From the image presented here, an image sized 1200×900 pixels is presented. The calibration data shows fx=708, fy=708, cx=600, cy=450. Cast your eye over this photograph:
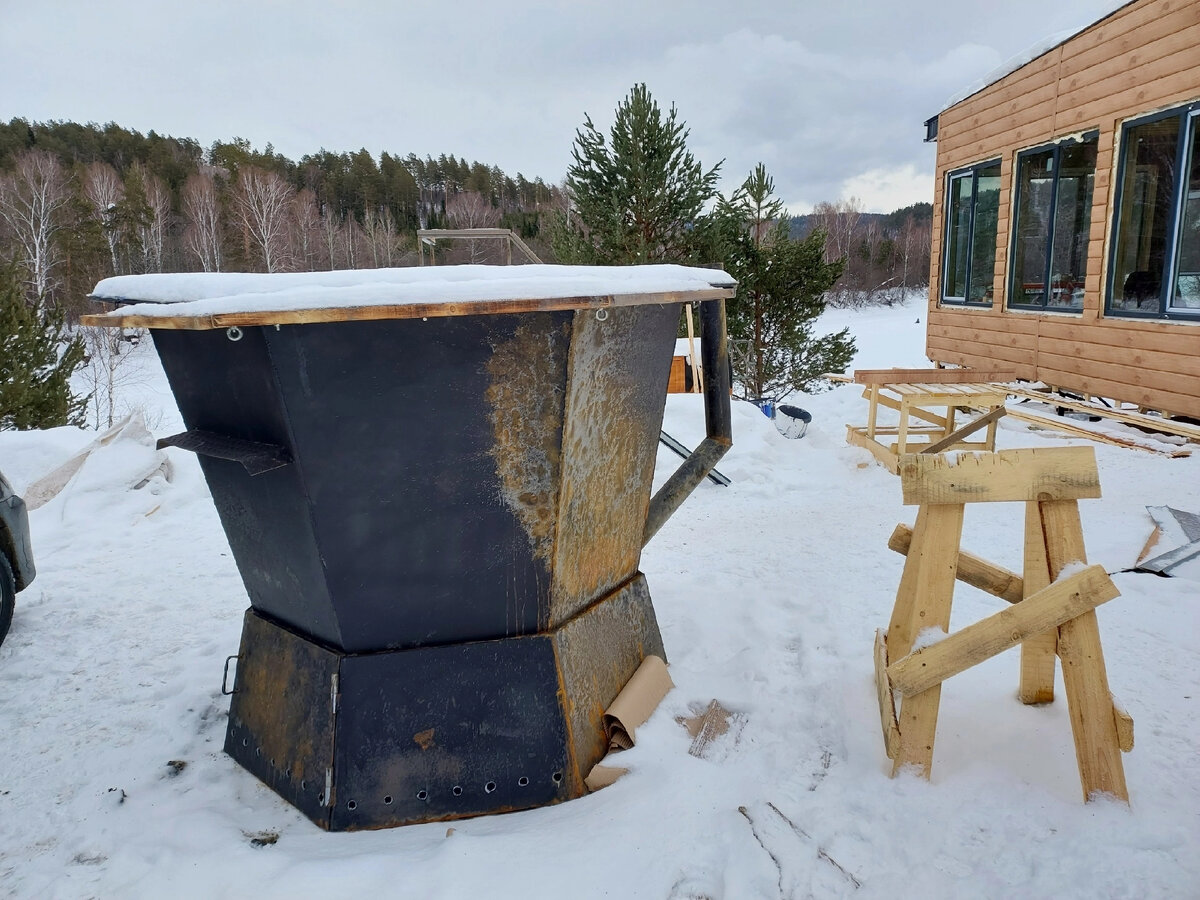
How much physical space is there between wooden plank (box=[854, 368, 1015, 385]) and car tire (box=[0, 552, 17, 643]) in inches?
243

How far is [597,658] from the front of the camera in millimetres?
2221

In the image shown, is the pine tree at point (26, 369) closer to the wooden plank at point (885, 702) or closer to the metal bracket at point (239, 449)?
the metal bracket at point (239, 449)

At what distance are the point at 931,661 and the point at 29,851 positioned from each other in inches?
97.4

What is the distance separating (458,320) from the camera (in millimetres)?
1685

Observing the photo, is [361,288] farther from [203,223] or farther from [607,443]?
[203,223]

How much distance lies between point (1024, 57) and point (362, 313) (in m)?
9.22

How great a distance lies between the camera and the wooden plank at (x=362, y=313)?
144 centimetres

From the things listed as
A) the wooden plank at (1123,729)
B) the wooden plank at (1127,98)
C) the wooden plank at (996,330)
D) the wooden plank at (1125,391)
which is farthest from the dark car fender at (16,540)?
the wooden plank at (996,330)

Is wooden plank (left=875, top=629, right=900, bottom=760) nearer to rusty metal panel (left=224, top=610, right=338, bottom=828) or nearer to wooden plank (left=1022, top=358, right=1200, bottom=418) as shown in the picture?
rusty metal panel (left=224, top=610, right=338, bottom=828)

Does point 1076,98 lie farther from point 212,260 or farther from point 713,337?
point 212,260

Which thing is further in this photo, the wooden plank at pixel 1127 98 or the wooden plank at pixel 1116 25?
the wooden plank at pixel 1116 25

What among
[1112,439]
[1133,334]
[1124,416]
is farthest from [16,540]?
[1133,334]

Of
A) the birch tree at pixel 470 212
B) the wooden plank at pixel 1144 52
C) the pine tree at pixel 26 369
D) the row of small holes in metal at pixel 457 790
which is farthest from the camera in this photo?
the birch tree at pixel 470 212

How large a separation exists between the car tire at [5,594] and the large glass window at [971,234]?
31.5ft
